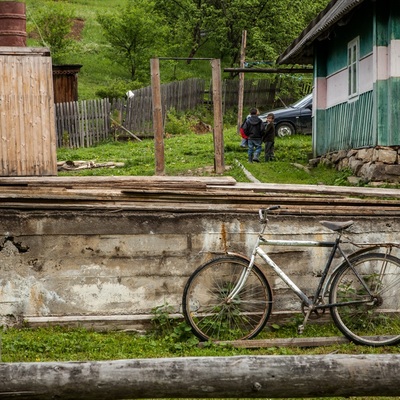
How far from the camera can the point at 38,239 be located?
7836 millimetres

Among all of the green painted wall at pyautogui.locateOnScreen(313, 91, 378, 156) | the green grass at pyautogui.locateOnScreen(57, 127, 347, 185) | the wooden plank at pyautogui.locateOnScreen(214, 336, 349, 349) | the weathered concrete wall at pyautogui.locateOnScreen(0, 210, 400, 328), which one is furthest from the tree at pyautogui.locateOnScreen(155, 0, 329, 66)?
the wooden plank at pyautogui.locateOnScreen(214, 336, 349, 349)

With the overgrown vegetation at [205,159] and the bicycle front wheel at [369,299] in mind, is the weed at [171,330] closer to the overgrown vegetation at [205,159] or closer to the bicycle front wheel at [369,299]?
the bicycle front wheel at [369,299]

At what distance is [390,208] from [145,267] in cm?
229

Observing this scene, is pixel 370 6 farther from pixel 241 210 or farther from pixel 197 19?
pixel 197 19

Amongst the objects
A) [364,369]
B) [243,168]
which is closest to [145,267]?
[364,369]

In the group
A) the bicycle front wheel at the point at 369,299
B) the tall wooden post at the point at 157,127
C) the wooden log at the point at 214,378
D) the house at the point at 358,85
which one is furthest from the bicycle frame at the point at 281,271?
the house at the point at 358,85

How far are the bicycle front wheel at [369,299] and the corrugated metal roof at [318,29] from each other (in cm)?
875

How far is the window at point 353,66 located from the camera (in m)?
18.3

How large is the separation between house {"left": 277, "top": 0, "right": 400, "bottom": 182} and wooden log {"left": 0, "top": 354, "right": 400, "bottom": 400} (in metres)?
12.4

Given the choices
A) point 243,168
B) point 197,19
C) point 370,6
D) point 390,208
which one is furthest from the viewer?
point 197,19

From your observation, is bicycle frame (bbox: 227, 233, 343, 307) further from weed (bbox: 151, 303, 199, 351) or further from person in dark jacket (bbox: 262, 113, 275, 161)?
person in dark jacket (bbox: 262, 113, 275, 161)

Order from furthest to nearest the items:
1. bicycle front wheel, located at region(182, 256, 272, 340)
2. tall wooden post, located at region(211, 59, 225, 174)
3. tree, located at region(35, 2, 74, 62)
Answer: tree, located at region(35, 2, 74, 62) → tall wooden post, located at region(211, 59, 225, 174) → bicycle front wheel, located at region(182, 256, 272, 340)

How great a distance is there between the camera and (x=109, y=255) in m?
7.89

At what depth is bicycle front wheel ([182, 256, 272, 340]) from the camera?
7.55 m
